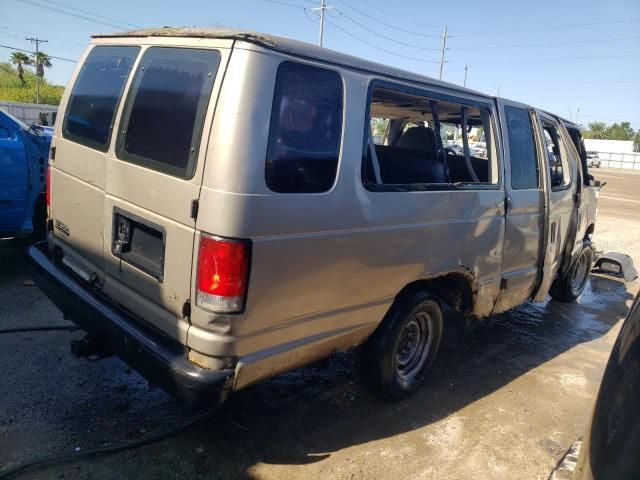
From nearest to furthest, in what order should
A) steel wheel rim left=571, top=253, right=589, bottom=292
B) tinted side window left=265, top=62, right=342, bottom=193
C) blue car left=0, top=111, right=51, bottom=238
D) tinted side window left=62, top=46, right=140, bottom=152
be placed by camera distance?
tinted side window left=265, top=62, right=342, bottom=193 < tinted side window left=62, top=46, right=140, bottom=152 < blue car left=0, top=111, right=51, bottom=238 < steel wheel rim left=571, top=253, right=589, bottom=292

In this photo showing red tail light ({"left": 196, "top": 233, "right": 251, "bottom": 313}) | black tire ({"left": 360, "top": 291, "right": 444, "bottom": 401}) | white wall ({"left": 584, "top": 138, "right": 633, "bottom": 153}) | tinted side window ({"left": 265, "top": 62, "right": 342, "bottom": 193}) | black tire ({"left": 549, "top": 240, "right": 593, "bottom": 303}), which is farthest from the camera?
white wall ({"left": 584, "top": 138, "right": 633, "bottom": 153})

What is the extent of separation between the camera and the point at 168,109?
2.55 meters

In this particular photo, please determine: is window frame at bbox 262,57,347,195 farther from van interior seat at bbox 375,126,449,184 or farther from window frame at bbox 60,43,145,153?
van interior seat at bbox 375,126,449,184

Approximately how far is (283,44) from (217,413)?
7.42ft

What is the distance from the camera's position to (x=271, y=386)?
360cm

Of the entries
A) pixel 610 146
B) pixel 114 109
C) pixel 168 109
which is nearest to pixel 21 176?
pixel 114 109

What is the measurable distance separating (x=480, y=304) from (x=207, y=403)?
2.39 m

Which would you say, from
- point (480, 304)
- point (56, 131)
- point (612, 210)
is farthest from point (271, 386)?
point (612, 210)

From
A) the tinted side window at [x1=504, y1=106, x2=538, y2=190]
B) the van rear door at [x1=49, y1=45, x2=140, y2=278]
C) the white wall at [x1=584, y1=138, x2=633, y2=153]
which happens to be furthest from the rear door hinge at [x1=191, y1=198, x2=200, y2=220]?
the white wall at [x1=584, y1=138, x2=633, y2=153]

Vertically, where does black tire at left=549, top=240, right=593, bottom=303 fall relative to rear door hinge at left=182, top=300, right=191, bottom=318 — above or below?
below

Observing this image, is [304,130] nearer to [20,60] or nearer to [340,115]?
[340,115]

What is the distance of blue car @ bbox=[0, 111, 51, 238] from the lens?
545cm

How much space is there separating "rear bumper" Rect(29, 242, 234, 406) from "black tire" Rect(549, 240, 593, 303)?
4869 millimetres

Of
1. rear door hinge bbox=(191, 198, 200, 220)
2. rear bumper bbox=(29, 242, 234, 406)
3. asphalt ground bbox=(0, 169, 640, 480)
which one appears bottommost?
asphalt ground bbox=(0, 169, 640, 480)
